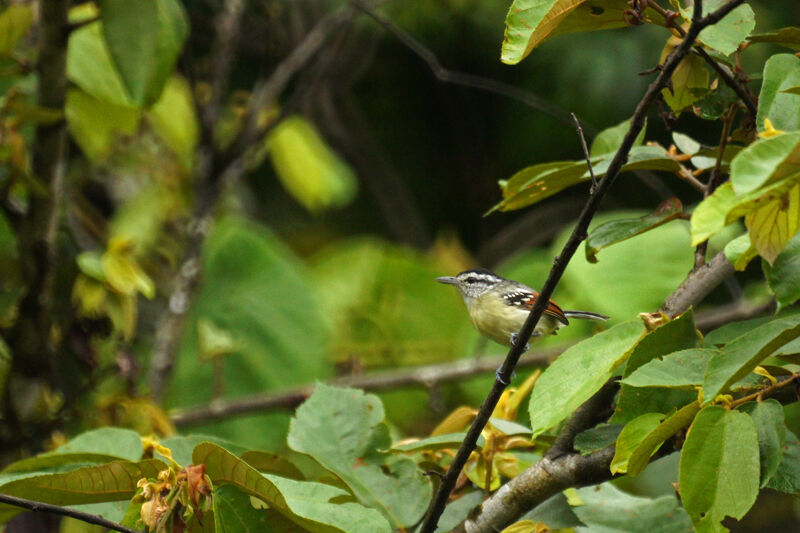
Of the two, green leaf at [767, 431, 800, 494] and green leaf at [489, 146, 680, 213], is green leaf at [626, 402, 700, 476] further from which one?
green leaf at [489, 146, 680, 213]

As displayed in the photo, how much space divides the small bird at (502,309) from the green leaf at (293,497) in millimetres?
642

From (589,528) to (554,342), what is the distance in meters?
1.37

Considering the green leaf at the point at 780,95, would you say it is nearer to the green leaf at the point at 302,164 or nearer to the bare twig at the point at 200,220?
the bare twig at the point at 200,220

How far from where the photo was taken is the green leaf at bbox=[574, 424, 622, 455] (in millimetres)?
847

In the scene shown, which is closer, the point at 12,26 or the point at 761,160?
the point at 761,160

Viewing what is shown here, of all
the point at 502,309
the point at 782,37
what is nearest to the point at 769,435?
the point at 782,37

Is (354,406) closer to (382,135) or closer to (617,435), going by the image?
(617,435)

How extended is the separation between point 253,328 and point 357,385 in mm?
615

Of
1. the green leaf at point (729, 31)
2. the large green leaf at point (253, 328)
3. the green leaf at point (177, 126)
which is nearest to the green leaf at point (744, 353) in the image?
the green leaf at point (729, 31)

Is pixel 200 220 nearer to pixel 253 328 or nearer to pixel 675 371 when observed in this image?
pixel 253 328

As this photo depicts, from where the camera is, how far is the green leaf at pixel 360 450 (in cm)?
101

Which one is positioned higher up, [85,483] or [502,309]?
[85,483]

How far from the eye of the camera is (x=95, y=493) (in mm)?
872

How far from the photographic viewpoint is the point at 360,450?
1.05 metres
